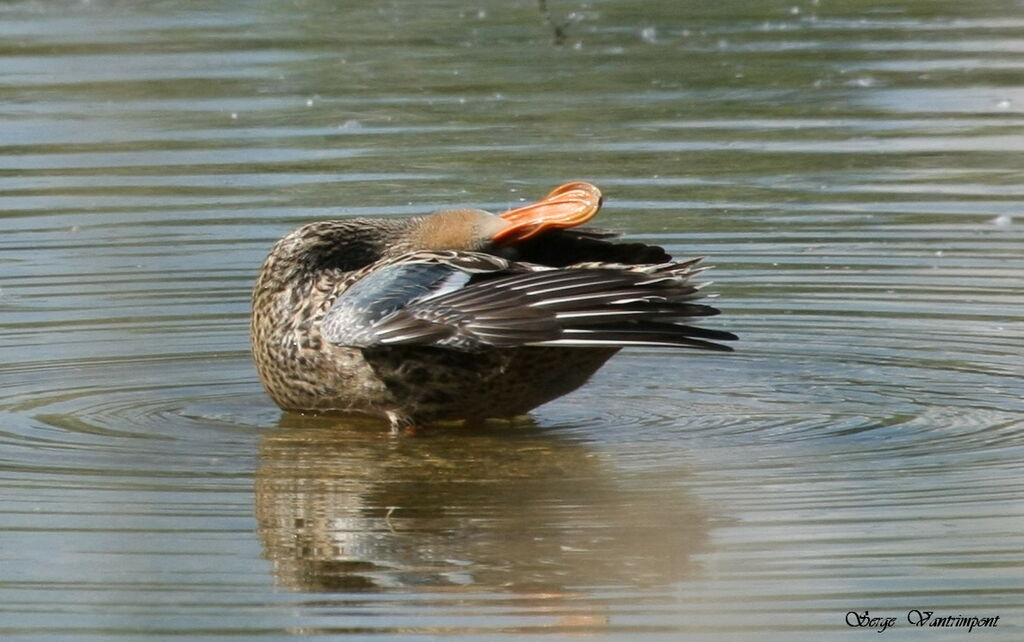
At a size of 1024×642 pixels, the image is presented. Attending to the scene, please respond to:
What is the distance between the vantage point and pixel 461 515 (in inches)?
255

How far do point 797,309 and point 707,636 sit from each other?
397 centimetres

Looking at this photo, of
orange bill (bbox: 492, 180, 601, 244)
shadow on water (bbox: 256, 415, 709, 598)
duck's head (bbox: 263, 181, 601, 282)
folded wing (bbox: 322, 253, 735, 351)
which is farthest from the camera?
duck's head (bbox: 263, 181, 601, 282)

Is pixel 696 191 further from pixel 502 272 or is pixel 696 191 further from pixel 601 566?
pixel 601 566

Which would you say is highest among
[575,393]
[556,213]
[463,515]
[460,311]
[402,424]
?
[556,213]

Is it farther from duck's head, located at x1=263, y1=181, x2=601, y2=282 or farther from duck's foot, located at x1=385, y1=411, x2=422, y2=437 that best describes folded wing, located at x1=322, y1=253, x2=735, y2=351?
duck's foot, located at x1=385, y1=411, x2=422, y2=437

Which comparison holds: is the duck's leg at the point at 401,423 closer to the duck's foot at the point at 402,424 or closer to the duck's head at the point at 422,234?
the duck's foot at the point at 402,424

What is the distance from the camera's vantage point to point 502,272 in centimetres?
716

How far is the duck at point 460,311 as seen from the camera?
6.78m

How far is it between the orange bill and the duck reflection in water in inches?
27.3

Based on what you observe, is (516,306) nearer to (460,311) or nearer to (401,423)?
(460,311)

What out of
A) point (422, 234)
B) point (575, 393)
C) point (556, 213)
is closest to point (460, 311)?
point (556, 213)

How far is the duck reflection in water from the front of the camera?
19.0 ft

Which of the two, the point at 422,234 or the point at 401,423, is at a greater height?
the point at 422,234

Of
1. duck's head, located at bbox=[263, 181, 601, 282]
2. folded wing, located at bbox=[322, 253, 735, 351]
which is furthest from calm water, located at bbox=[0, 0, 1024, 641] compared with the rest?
duck's head, located at bbox=[263, 181, 601, 282]
